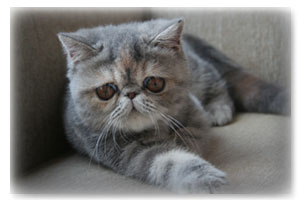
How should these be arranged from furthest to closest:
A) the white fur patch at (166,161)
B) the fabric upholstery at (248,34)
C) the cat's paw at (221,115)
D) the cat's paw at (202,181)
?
1. the fabric upholstery at (248,34)
2. the cat's paw at (221,115)
3. the white fur patch at (166,161)
4. the cat's paw at (202,181)

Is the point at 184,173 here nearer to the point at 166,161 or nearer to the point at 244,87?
the point at 166,161

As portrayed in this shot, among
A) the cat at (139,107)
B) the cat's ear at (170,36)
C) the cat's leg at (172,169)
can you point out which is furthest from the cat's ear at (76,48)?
the cat's leg at (172,169)

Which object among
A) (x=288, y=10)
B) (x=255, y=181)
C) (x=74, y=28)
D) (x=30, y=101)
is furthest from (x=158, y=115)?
(x=288, y=10)

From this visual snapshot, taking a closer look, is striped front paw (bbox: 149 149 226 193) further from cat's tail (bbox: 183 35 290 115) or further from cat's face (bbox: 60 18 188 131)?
cat's tail (bbox: 183 35 290 115)

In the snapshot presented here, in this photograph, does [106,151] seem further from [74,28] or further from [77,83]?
[74,28]

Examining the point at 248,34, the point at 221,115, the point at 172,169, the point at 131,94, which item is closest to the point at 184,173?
the point at 172,169

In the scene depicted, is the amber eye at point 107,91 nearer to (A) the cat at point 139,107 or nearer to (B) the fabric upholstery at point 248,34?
(A) the cat at point 139,107
